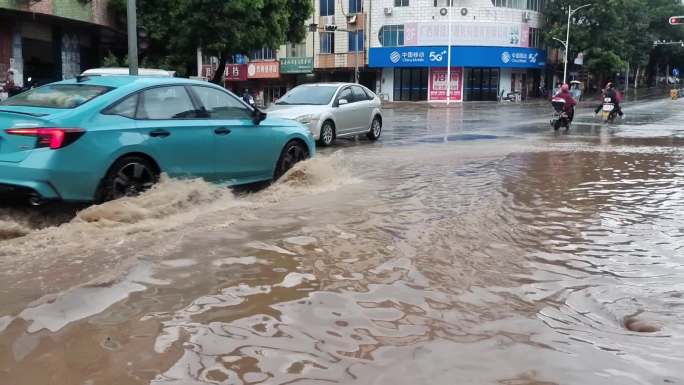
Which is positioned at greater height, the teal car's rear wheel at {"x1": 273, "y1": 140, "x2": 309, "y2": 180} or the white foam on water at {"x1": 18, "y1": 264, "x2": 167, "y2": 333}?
the teal car's rear wheel at {"x1": 273, "y1": 140, "x2": 309, "y2": 180}

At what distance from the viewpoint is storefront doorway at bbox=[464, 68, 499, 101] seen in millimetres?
54250

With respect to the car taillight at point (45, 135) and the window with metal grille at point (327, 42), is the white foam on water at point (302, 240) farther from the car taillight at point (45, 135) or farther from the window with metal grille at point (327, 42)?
the window with metal grille at point (327, 42)

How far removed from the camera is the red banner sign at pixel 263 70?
5816 cm

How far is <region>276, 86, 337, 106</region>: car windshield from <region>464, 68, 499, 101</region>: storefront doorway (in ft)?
133

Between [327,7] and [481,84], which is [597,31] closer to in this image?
[481,84]

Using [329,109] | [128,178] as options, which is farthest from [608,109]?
[128,178]

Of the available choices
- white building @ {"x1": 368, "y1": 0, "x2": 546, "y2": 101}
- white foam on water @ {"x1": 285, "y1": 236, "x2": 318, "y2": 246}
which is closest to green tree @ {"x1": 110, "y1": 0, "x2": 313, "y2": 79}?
white foam on water @ {"x1": 285, "y1": 236, "x2": 318, "y2": 246}

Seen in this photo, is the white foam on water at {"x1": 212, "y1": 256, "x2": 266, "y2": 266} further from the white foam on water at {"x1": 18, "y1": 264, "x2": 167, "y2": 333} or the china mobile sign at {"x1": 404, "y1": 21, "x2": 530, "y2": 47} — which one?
the china mobile sign at {"x1": 404, "y1": 21, "x2": 530, "y2": 47}

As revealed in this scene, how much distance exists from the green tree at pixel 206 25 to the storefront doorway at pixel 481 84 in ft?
94.9

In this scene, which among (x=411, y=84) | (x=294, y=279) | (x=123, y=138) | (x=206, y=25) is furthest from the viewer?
(x=411, y=84)

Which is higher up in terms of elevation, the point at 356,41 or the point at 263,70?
the point at 356,41

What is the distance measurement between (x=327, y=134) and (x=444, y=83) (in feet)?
134

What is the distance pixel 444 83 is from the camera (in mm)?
53781

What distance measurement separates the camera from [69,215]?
254 inches
